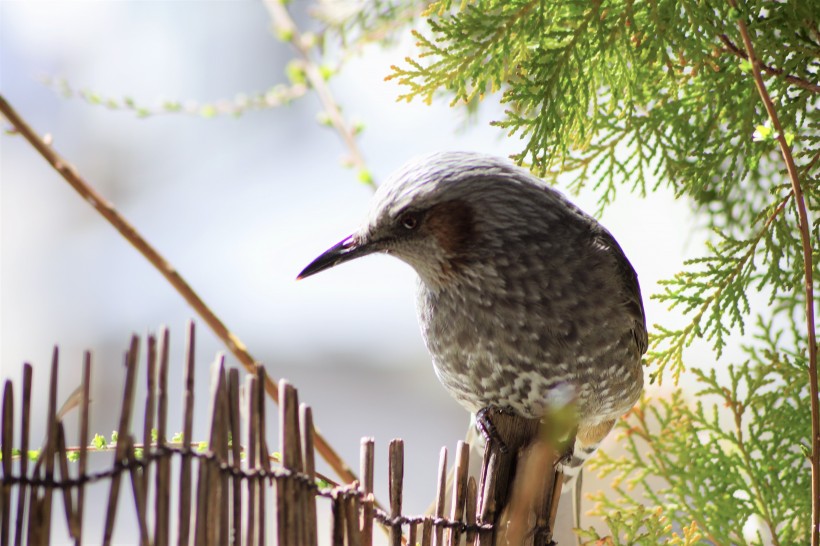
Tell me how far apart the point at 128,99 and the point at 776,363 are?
1541mm

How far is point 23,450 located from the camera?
2.75ft

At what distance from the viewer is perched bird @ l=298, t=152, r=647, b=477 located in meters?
1.44

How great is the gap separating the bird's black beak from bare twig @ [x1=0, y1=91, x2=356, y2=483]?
19 cm

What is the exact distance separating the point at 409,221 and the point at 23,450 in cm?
75

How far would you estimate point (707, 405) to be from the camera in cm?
379

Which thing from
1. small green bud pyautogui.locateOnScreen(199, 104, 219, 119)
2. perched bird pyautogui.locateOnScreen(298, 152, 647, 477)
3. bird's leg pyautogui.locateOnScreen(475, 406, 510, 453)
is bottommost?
bird's leg pyautogui.locateOnScreen(475, 406, 510, 453)

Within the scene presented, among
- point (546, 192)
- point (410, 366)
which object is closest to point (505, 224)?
point (546, 192)

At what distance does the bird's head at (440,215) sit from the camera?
4.66 feet

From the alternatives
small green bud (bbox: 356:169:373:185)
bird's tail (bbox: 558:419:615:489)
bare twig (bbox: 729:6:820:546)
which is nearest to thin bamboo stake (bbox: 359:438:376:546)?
bare twig (bbox: 729:6:820:546)

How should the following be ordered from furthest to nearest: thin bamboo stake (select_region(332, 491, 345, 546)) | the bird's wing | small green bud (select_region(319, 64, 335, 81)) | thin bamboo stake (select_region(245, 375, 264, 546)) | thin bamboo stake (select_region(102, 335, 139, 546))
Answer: small green bud (select_region(319, 64, 335, 81)) → the bird's wing → thin bamboo stake (select_region(332, 491, 345, 546)) → thin bamboo stake (select_region(245, 375, 264, 546)) → thin bamboo stake (select_region(102, 335, 139, 546))

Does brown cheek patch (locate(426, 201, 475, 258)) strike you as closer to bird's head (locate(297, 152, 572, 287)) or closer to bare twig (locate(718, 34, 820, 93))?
bird's head (locate(297, 152, 572, 287))

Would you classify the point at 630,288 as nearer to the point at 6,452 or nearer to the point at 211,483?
the point at 211,483

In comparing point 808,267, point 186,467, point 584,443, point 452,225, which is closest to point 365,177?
point 452,225

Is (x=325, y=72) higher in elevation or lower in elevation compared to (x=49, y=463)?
higher
